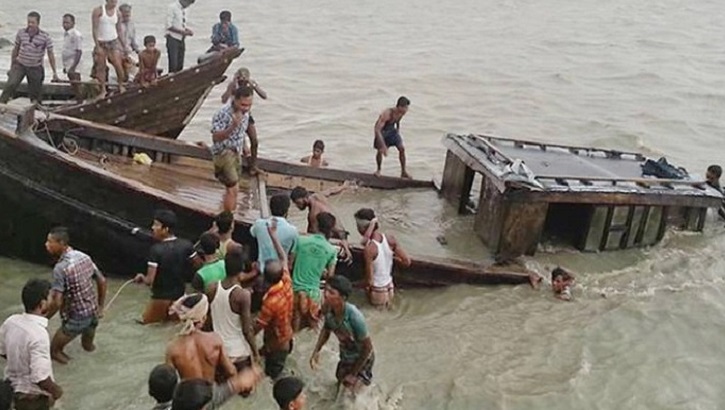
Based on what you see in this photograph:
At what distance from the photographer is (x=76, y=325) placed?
6863 millimetres

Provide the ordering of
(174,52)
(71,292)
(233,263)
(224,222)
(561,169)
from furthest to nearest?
(174,52) < (561,169) < (224,222) < (71,292) < (233,263)

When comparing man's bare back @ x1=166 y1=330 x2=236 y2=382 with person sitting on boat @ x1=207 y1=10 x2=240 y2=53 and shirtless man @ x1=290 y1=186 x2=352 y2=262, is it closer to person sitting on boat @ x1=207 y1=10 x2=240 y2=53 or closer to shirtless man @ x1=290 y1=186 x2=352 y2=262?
shirtless man @ x1=290 y1=186 x2=352 y2=262

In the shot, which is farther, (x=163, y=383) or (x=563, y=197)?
(x=563, y=197)

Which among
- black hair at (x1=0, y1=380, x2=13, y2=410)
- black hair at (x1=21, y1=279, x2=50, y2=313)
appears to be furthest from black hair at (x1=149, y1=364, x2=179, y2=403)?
black hair at (x1=21, y1=279, x2=50, y2=313)

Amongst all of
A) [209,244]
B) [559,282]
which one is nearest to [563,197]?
[559,282]

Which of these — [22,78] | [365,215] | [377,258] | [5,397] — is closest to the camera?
[5,397]

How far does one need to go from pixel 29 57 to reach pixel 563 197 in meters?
7.92

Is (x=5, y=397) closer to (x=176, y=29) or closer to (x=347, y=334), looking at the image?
(x=347, y=334)

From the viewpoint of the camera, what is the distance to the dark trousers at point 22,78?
39.4 feet

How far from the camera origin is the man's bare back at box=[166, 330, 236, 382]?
5605 mm

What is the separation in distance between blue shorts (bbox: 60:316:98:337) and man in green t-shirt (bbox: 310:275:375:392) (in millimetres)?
1916

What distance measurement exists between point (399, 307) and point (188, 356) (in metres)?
3.87

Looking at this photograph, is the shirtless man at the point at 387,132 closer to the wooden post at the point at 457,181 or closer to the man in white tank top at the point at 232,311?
the wooden post at the point at 457,181

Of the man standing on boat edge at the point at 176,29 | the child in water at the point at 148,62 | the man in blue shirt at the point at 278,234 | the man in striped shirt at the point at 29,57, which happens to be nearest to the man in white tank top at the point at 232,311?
the man in blue shirt at the point at 278,234
